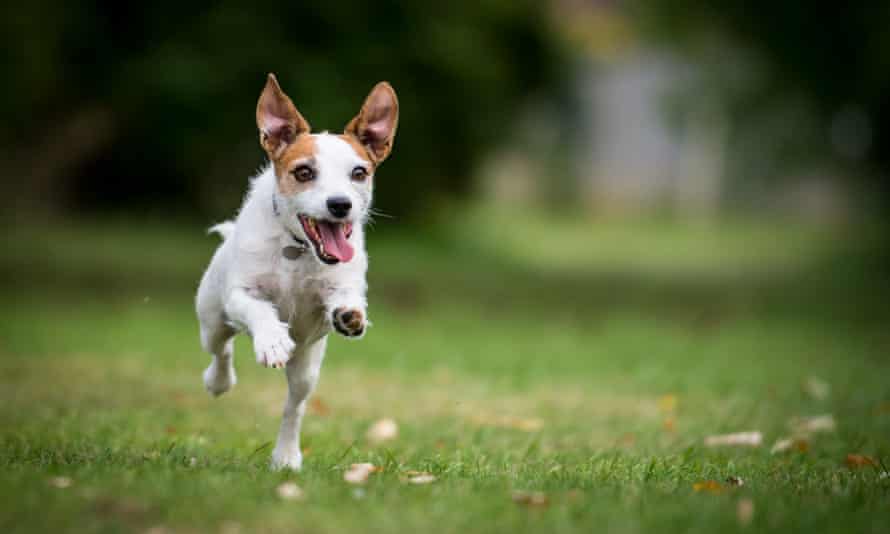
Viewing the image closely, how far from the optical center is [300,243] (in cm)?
557

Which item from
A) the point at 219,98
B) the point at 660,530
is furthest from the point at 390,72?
the point at 660,530

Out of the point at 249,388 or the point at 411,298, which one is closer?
the point at 249,388

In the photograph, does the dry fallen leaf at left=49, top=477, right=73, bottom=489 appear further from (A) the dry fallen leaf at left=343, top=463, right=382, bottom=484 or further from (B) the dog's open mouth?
(B) the dog's open mouth

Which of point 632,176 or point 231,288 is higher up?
point 632,176

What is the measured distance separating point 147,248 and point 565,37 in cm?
1666

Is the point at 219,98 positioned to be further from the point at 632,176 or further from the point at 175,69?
the point at 632,176

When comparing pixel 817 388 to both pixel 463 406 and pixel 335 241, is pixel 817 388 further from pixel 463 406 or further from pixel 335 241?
pixel 335 241

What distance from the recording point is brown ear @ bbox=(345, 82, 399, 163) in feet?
19.3

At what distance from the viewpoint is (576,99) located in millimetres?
50344

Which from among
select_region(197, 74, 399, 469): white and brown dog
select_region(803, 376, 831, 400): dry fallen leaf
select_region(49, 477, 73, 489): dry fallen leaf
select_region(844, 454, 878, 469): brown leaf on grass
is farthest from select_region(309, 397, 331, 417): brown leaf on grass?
select_region(803, 376, 831, 400): dry fallen leaf

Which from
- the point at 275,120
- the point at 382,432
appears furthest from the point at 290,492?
the point at 382,432

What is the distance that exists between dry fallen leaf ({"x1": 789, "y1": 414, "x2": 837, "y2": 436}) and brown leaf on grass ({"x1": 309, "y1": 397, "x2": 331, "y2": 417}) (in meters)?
3.57

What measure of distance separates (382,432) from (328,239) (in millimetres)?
2299

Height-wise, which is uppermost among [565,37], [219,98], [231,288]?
[565,37]
